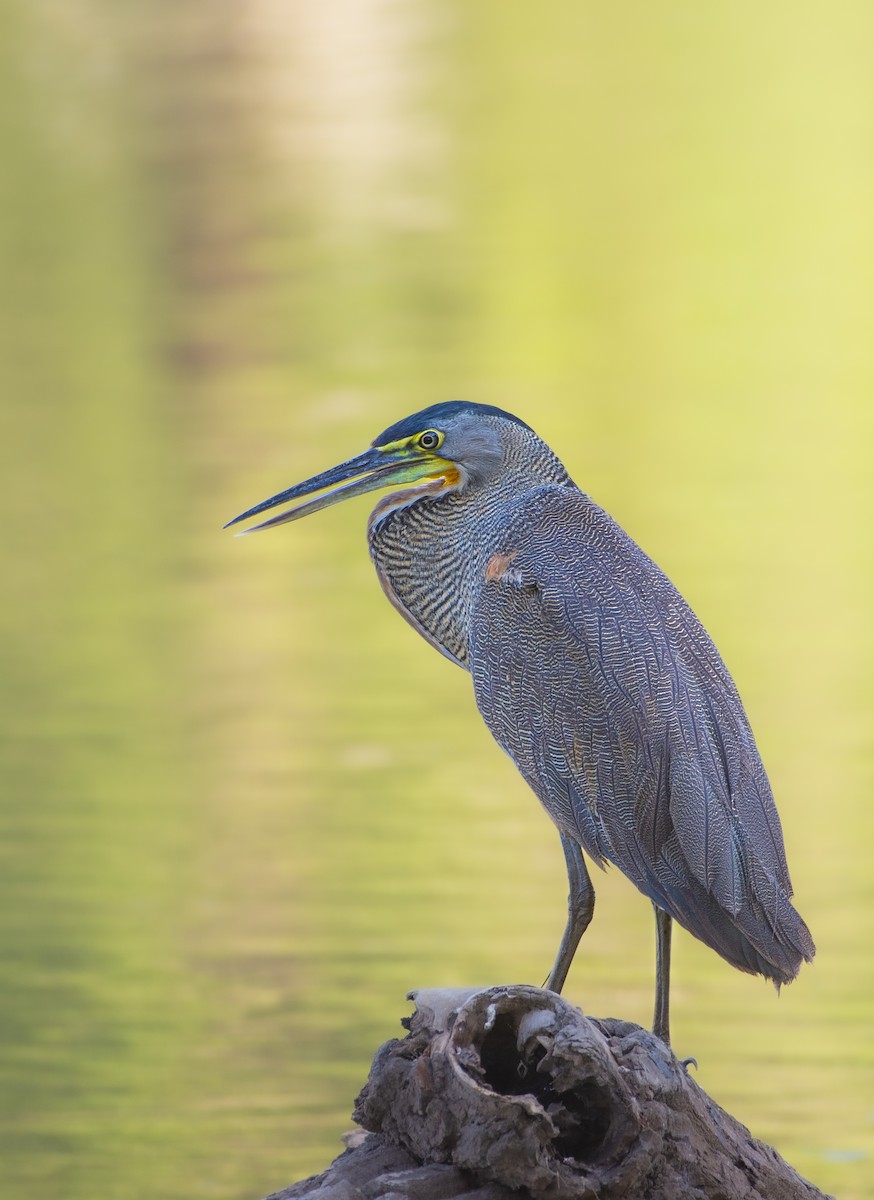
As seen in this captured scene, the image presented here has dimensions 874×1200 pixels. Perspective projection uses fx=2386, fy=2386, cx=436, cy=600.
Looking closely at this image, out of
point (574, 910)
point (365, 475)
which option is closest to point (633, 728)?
point (574, 910)

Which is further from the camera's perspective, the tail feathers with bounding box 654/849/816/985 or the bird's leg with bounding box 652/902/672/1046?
the bird's leg with bounding box 652/902/672/1046

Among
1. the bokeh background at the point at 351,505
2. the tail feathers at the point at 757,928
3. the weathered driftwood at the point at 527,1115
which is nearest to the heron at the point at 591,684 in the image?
the tail feathers at the point at 757,928

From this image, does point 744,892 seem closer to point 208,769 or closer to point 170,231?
point 208,769

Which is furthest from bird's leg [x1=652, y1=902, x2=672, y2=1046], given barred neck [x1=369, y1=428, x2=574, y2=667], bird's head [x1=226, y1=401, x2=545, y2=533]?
bird's head [x1=226, y1=401, x2=545, y2=533]

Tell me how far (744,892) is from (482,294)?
18930mm

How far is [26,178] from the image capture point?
2698 cm

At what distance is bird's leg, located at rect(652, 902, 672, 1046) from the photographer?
18.4ft

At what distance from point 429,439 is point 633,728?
1145mm

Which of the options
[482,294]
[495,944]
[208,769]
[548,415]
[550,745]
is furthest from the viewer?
[482,294]

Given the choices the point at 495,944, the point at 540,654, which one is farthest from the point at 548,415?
the point at 540,654

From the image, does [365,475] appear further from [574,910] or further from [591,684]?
[574,910]

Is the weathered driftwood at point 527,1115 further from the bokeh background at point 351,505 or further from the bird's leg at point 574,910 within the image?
the bokeh background at point 351,505

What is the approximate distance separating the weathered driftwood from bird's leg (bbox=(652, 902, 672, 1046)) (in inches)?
19.0

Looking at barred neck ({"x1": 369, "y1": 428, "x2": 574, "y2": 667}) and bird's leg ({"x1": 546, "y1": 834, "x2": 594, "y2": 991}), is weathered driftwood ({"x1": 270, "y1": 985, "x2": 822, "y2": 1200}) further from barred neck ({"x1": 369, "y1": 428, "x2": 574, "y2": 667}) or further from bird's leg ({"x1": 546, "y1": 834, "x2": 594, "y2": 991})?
barred neck ({"x1": 369, "y1": 428, "x2": 574, "y2": 667})
